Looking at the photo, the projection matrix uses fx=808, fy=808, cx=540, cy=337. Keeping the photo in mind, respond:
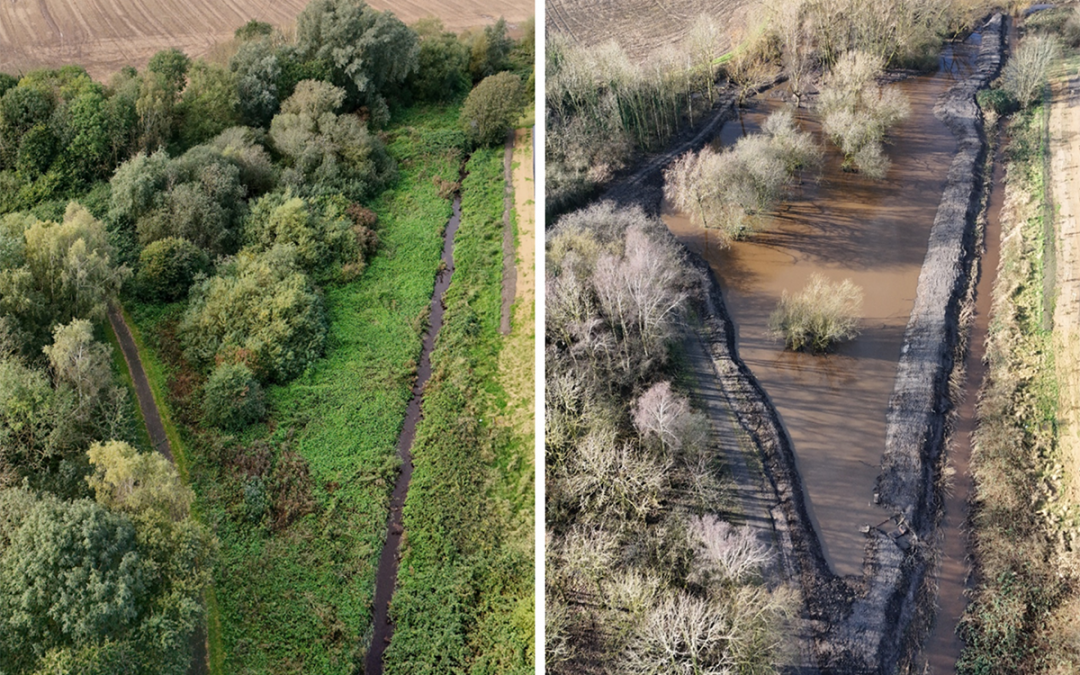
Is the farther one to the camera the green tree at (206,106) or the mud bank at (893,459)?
the green tree at (206,106)

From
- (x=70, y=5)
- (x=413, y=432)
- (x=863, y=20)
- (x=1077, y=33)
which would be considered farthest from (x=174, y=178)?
(x=1077, y=33)

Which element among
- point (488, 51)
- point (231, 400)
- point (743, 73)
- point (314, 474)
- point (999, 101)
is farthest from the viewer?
point (488, 51)

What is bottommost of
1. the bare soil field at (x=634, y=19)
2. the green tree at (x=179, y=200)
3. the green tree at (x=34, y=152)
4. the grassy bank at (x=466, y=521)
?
the grassy bank at (x=466, y=521)

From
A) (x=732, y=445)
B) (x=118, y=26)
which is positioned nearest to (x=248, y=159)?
(x=118, y=26)

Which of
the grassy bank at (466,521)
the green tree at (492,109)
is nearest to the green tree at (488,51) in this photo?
the green tree at (492,109)

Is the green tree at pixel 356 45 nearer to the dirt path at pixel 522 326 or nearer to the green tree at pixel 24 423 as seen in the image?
the dirt path at pixel 522 326

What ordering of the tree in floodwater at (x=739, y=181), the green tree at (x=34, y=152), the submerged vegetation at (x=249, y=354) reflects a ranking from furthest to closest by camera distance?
the green tree at (x=34, y=152), the tree in floodwater at (x=739, y=181), the submerged vegetation at (x=249, y=354)

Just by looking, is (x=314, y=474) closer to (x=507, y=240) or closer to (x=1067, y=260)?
(x=507, y=240)
